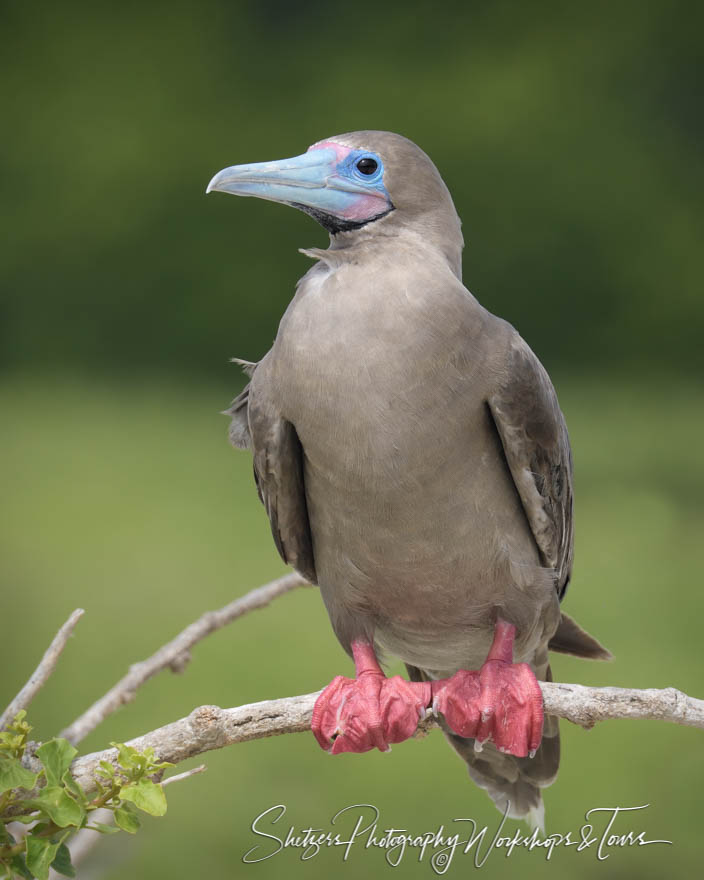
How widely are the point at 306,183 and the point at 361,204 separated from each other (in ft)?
0.31

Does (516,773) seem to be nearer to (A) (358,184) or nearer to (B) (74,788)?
(B) (74,788)

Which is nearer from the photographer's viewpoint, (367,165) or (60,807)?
(60,807)

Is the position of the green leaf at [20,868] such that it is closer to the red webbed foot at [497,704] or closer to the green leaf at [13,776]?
the green leaf at [13,776]

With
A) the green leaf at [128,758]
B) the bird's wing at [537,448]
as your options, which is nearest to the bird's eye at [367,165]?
the bird's wing at [537,448]

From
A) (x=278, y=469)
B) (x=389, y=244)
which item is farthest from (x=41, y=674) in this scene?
(x=389, y=244)

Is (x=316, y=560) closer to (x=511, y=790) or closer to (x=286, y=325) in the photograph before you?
(x=286, y=325)

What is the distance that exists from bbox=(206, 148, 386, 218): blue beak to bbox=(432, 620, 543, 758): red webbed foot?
32.3 inches

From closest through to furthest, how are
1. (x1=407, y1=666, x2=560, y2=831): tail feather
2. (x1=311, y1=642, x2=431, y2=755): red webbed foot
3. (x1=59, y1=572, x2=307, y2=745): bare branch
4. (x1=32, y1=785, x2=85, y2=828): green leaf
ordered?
(x1=32, y1=785, x2=85, y2=828): green leaf < (x1=311, y1=642, x2=431, y2=755): red webbed foot < (x1=59, y1=572, x2=307, y2=745): bare branch < (x1=407, y1=666, x2=560, y2=831): tail feather

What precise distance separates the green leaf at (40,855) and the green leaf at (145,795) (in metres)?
0.11

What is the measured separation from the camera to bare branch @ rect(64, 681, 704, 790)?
170cm

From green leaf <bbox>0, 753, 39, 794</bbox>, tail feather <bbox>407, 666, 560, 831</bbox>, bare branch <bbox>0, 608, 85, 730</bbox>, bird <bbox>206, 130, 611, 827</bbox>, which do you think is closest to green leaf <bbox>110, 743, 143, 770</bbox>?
green leaf <bbox>0, 753, 39, 794</bbox>

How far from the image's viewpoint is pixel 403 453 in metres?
1.82

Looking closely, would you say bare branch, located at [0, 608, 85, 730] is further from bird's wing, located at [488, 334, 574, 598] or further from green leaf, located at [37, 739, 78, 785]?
bird's wing, located at [488, 334, 574, 598]

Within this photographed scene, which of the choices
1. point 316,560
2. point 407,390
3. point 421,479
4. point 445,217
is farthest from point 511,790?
point 445,217
